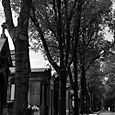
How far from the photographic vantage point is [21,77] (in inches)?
317

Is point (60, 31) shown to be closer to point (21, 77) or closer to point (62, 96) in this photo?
point (62, 96)

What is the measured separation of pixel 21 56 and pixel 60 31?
9265 millimetres

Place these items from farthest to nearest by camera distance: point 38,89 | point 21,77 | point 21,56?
point 38,89, point 21,56, point 21,77

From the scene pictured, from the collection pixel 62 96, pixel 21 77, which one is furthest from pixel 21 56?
pixel 62 96

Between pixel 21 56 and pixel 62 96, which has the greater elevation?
pixel 21 56

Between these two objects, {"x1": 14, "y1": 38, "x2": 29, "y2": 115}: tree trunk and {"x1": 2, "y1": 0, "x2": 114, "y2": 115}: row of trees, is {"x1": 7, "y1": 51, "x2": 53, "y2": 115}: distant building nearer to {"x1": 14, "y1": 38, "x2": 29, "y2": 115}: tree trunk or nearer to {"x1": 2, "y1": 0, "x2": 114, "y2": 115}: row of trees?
{"x1": 2, "y1": 0, "x2": 114, "y2": 115}: row of trees

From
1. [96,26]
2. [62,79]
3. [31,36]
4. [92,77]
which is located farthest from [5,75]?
[92,77]

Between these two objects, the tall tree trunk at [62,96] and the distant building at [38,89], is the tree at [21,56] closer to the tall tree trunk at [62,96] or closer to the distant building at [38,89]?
the tall tree trunk at [62,96]

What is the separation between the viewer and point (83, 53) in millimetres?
24297

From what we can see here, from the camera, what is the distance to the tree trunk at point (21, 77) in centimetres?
782

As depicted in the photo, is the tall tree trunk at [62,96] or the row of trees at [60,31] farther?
the tall tree trunk at [62,96]

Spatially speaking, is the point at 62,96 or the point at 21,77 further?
the point at 62,96

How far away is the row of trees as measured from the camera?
8359mm

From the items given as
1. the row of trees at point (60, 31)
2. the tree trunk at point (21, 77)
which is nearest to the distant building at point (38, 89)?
the row of trees at point (60, 31)
